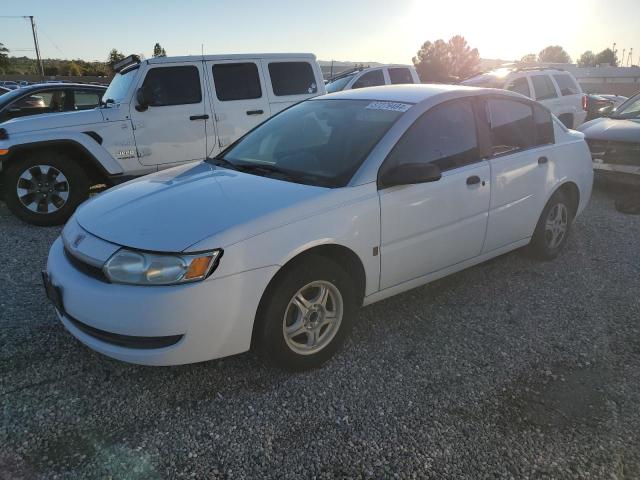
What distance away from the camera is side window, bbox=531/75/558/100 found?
1049 cm

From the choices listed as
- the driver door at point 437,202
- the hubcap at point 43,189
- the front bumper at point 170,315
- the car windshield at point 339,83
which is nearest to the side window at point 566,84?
the car windshield at point 339,83

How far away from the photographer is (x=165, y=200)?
2.99 m

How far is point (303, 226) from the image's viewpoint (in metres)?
2.74

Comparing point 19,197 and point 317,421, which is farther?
point 19,197

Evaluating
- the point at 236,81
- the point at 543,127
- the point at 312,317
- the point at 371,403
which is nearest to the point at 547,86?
the point at 236,81

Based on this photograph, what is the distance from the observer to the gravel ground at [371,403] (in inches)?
91.0

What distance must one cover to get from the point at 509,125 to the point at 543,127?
536 mm

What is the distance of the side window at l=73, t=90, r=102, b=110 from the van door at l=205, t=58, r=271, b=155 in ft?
7.99

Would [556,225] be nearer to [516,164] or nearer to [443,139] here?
[516,164]

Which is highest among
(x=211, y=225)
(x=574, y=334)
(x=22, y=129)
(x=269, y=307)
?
(x=22, y=129)

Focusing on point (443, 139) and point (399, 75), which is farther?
point (399, 75)

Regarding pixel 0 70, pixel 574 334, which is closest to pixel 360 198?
pixel 574 334

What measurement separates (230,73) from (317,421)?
5691 millimetres

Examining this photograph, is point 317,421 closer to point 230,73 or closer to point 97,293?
point 97,293
